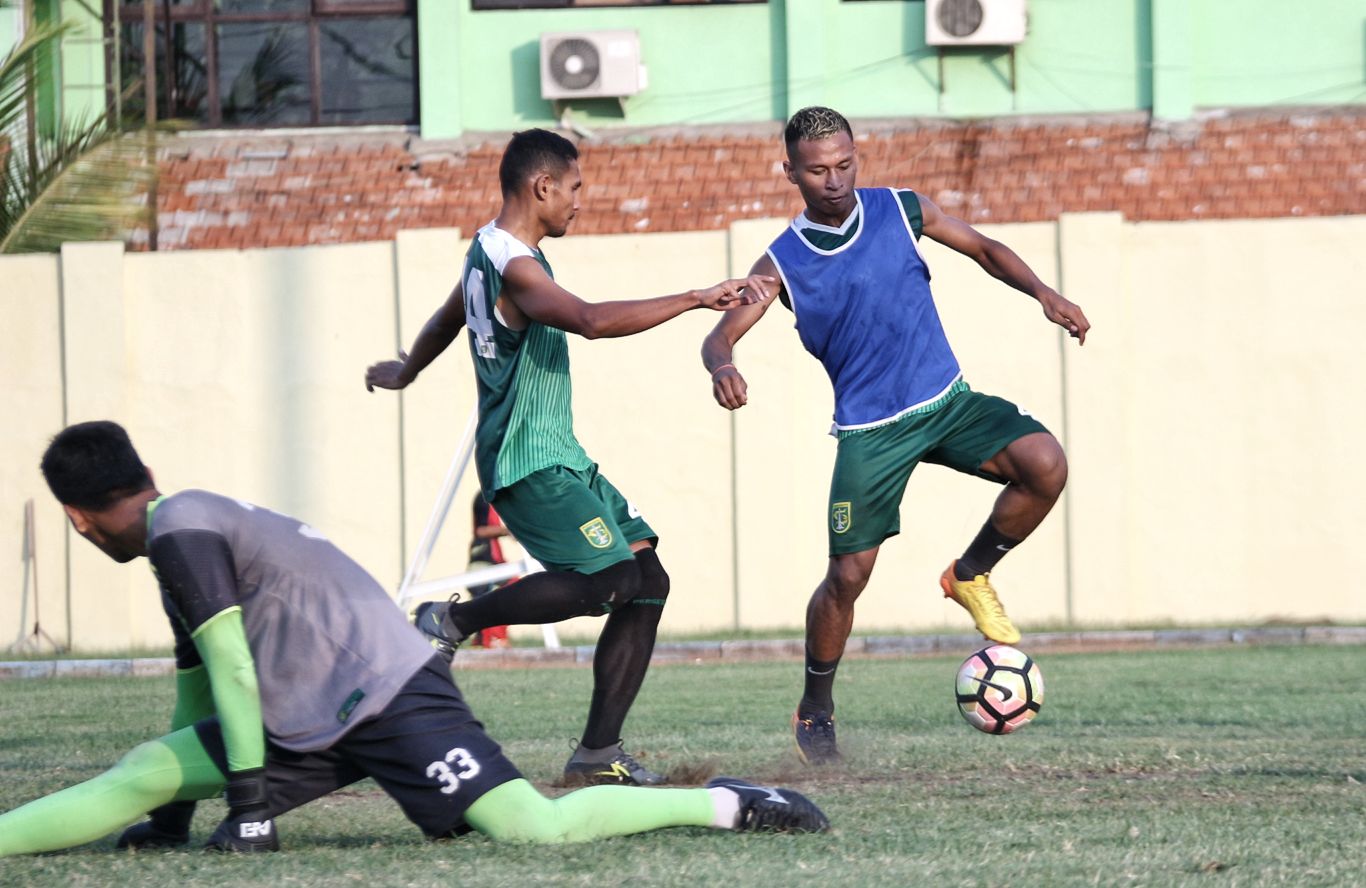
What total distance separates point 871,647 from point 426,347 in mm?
8532

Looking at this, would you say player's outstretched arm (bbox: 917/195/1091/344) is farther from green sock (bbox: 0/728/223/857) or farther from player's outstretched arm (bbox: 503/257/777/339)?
green sock (bbox: 0/728/223/857)

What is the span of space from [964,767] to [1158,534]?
10278mm

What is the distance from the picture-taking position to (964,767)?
21.2ft

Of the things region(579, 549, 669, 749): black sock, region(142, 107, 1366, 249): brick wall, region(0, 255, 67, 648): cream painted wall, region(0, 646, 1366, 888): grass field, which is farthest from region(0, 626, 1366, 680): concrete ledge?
region(579, 549, 669, 749): black sock

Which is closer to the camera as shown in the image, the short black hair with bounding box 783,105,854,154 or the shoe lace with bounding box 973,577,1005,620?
the short black hair with bounding box 783,105,854,154

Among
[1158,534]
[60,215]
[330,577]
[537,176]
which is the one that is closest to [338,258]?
[60,215]

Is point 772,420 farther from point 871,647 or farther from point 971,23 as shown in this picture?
point 971,23

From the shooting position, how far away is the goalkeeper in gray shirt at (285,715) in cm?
465

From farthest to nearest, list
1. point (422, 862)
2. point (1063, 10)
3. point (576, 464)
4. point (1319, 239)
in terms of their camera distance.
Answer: point (1063, 10) → point (1319, 239) → point (576, 464) → point (422, 862)

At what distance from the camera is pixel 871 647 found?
14.6 m

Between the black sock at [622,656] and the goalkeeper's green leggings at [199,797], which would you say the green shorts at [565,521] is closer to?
the black sock at [622,656]

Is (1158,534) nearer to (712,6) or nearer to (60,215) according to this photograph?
(712,6)

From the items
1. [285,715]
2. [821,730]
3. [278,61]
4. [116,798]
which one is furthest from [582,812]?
[278,61]

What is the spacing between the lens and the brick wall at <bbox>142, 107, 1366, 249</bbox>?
1752cm
